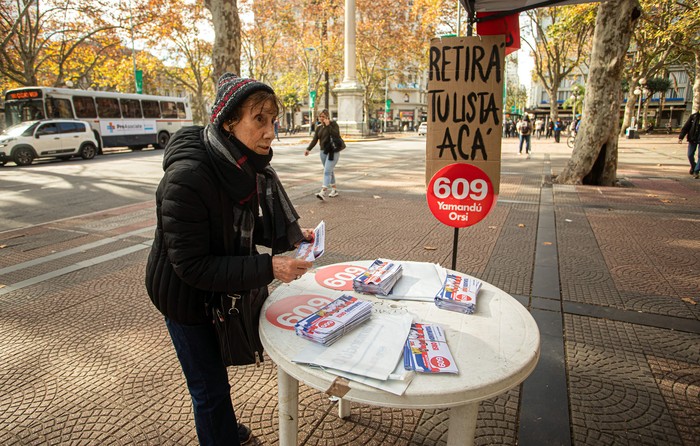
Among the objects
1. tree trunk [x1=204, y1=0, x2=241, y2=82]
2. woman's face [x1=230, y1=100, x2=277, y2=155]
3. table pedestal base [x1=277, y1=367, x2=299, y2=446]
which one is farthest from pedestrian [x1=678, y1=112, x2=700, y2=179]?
table pedestal base [x1=277, y1=367, x2=299, y2=446]

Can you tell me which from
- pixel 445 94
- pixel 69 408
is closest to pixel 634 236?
pixel 445 94

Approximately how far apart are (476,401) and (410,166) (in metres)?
14.5

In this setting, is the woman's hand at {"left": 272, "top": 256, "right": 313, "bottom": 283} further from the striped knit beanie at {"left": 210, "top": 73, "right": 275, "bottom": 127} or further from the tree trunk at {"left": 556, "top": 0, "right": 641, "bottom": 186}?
the tree trunk at {"left": 556, "top": 0, "right": 641, "bottom": 186}

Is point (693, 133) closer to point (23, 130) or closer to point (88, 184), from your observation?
point (88, 184)

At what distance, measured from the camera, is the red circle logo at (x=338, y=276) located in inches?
86.8

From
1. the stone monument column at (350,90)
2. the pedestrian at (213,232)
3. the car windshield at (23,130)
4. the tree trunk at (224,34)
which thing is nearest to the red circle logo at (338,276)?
the pedestrian at (213,232)

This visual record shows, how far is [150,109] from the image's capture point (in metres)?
23.9

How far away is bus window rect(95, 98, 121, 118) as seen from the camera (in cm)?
2116

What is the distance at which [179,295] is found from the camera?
5.75ft

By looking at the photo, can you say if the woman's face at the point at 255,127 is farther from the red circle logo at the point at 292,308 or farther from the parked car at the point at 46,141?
the parked car at the point at 46,141

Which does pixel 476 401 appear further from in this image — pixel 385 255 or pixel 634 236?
pixel 634 236

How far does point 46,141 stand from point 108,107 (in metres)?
5.16

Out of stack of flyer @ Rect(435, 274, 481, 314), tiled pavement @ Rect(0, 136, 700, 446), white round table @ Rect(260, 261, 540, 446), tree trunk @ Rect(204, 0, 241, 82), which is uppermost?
tree trunk @ Rect(204, 0, 241, 82)

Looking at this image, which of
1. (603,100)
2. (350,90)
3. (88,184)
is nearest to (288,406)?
(603,100)
